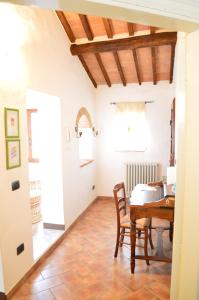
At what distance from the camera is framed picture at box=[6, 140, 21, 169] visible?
7.08 feet

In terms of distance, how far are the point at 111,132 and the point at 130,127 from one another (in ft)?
1.51

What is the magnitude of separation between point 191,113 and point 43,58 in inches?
93.6

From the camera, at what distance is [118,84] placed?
16.5 feet

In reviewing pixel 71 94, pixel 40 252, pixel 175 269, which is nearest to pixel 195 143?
pixel 175 269

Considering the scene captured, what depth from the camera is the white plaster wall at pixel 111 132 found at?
485 cm

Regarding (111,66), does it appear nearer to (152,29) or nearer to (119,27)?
(119,27)

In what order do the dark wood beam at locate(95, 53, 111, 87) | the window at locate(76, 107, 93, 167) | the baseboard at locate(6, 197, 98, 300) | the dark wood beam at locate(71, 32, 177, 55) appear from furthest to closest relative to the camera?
the window at locate(76, 107, 93, 167), the dark wood beam at locate(95, 53, 111, 87), the dark wood beam at locate(71, 32, 177, 55), the baseboard at locate(6, 197, 98, 300)

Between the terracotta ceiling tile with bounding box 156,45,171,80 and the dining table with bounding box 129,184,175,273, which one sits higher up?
the terracotta ceiling tile with bounding box 156,45,171,80

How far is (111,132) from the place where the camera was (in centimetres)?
521

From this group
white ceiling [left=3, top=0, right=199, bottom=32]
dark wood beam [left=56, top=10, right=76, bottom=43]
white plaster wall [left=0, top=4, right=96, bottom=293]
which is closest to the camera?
white ceiling [left=3, top=0, right=199, bottom=32]

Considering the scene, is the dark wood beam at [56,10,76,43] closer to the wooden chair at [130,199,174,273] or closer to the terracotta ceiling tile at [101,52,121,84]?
the terracotta ceiling tile at [101,52,121,84]

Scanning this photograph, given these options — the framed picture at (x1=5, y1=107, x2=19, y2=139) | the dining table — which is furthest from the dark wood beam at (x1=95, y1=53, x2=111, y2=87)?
the dining table

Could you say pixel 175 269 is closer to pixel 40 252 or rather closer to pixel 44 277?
pixel 44 277

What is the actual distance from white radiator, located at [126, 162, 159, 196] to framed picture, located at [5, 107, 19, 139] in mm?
3229
